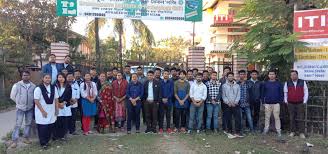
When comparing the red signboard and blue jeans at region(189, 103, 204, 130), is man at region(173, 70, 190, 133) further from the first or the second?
the red signboard

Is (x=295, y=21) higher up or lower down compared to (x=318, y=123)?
higher up

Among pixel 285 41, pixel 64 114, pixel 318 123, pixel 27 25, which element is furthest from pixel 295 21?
pixel 27 25

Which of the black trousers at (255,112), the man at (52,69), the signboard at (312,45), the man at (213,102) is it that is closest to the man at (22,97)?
the man at (52,69)

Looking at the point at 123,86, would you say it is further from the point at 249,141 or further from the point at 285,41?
the point at 285,41

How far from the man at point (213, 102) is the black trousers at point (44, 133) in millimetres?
4007

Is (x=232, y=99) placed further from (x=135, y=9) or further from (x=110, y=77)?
(x=135, y=9)

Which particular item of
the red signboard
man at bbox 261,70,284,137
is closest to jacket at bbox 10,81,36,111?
man at bbox 261,70,284,137

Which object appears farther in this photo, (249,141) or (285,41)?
(285,41)

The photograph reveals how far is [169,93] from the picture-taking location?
1005 centimetres

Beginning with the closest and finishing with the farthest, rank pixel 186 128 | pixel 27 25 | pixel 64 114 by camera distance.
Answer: pixel 64 114 → pixel 186 128 → pixel 27 25

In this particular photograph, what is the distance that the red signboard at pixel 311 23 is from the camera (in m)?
9.73

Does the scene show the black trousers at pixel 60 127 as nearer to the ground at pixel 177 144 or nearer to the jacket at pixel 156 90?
the ground at pixel 177 144

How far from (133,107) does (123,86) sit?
0.61m

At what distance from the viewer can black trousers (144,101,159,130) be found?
999cm
